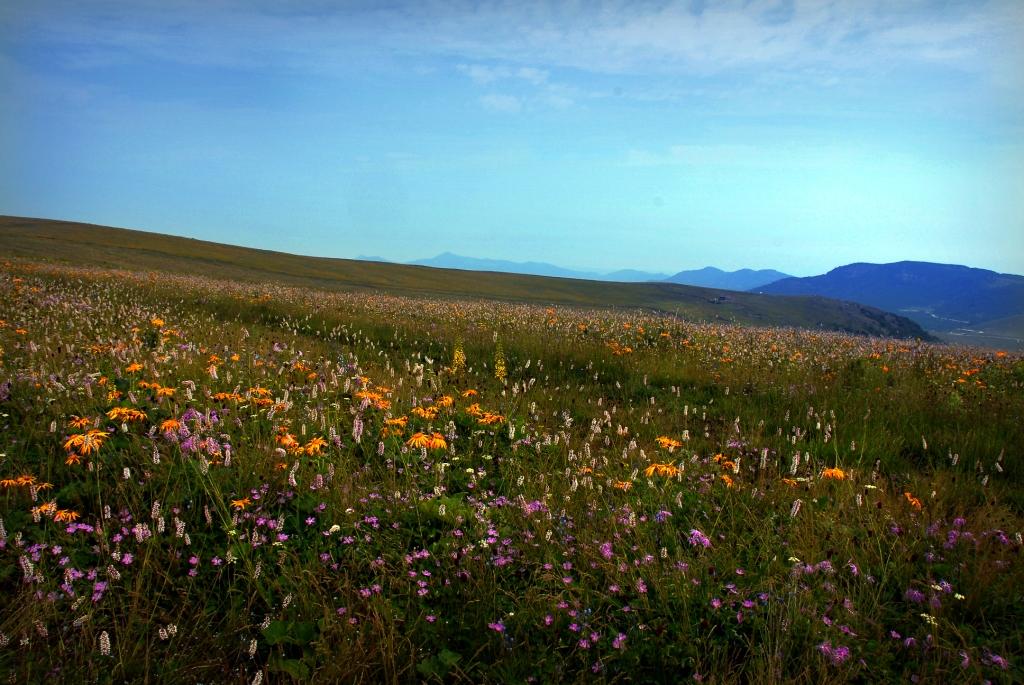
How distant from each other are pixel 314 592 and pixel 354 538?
14.3 inches

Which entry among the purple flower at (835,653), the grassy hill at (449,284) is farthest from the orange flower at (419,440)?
the grassy hill at (449,284)

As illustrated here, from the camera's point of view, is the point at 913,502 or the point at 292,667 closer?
the point at 292,667

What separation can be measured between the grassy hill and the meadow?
2004 inches

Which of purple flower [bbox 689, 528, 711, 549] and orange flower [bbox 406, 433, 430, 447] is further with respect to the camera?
orange flower [bbox 406, 433, 430, 447]

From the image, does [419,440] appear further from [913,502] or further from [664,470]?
[913,502]

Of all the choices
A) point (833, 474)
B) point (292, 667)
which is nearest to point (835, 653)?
point (833, 474)

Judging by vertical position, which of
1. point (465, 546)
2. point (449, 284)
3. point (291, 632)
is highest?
point (449, 284)

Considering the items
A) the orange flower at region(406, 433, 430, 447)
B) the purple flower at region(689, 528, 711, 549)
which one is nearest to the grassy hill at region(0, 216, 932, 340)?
the orange flower at region(406, 433, 430, 447)

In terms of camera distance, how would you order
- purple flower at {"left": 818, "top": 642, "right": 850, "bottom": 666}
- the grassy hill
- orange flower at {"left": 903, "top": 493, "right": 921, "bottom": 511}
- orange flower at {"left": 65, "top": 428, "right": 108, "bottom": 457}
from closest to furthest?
purple flower at {"left": 818, "top": 642, "right": 850, "bottom": 666}, orange flower at {"left": 65, "top": 428, "right": 108, "bottom": 457}, orange flower at {"left": 903, "top": 493, "right": 921, "bottom": 511}, the grassy hill

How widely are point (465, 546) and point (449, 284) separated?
80.3 metres

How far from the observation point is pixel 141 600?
9.61 ft

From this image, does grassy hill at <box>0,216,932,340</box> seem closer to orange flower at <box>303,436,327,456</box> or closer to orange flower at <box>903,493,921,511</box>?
orange flower at <box>303,436,327,456</box>

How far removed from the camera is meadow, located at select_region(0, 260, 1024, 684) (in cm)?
256

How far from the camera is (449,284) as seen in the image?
271 feet
